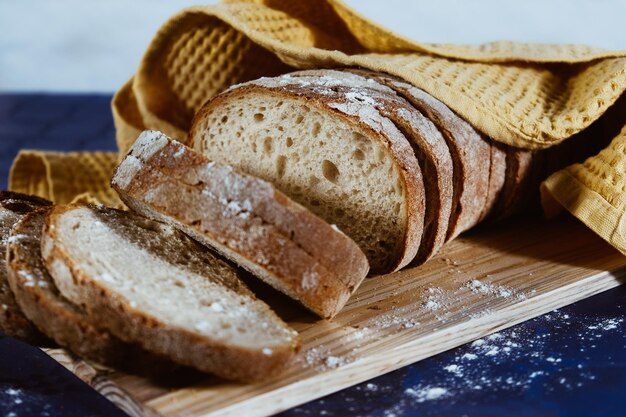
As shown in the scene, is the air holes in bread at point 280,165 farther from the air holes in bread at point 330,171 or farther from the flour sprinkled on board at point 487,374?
the flour sprinkled on board at point 487,374

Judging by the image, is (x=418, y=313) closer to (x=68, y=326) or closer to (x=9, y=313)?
(x=68, y=326)

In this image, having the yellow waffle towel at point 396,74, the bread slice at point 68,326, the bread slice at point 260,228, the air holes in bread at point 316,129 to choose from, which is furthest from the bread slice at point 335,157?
the bread slice at point 68,326

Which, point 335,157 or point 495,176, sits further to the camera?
point 495,176

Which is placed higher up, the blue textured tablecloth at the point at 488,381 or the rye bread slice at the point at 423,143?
the rye bread slice at the point at 423,143

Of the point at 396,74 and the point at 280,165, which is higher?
the point at 396,74

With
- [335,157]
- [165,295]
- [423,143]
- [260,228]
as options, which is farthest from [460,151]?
[165,295]

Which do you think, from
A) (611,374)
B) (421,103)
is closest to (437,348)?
(611,374)

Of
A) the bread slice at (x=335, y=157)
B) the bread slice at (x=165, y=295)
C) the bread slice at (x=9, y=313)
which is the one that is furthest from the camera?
the bread slice at (x=335, y=157)

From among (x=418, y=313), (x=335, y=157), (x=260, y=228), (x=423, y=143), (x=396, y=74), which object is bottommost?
(x=418, y=313)
